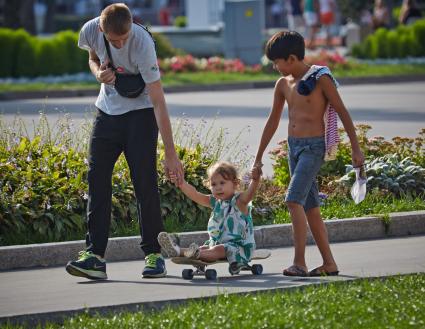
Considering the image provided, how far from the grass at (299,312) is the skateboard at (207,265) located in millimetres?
706

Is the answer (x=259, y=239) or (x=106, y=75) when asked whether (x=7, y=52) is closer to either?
(x=259, y=239)

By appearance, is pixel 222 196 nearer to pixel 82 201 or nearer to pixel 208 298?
pixel 208 298

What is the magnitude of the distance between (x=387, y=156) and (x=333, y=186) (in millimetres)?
652

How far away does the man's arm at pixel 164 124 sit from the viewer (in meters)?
7.30

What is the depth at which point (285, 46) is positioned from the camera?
24.1ft

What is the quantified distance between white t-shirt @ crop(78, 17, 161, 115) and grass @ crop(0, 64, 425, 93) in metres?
16.3

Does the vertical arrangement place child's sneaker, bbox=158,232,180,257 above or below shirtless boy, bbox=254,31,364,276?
below

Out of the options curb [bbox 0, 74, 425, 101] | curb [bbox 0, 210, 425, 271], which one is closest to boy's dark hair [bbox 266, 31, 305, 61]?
curb [bbox 0, 210, 425, 271]

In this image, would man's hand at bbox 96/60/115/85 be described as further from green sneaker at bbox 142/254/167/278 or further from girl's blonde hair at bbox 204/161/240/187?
green sneaker at bbox 142/254/167/278

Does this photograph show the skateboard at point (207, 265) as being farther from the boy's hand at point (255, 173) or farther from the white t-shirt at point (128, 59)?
the white t-shirt at point (128, 59)

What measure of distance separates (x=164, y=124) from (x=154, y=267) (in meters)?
0.97

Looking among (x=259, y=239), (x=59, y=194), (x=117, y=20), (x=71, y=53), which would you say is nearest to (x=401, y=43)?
(x=71, y=53)

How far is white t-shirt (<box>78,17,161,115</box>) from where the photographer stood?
288 inches

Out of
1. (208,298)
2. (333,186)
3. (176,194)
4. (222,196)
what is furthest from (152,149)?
(333,186)
